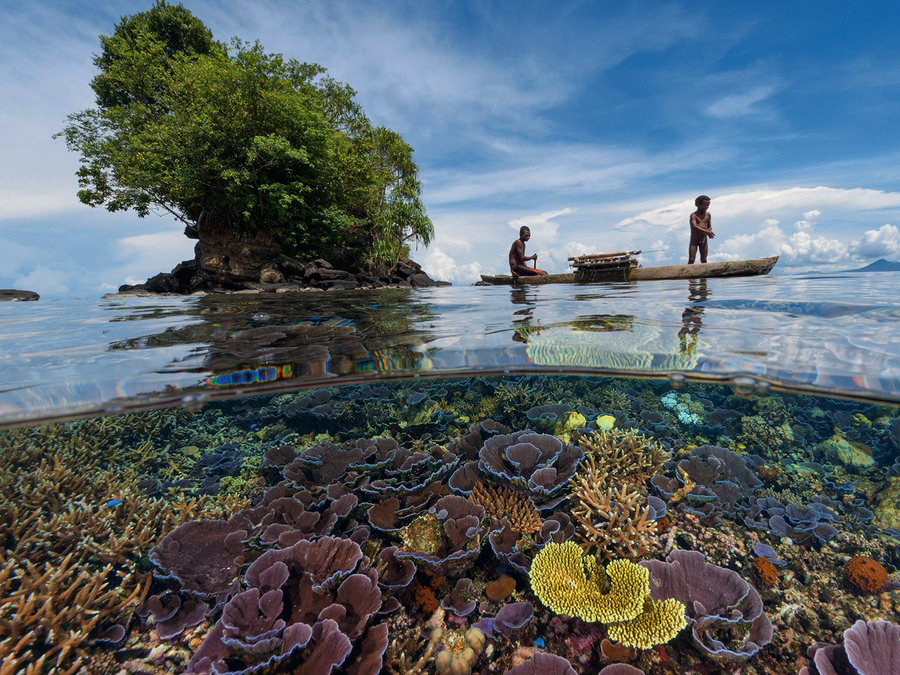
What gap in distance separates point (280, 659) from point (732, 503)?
5494 mm

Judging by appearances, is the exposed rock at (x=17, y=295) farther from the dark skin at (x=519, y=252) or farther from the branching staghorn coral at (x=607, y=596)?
the branching staghorn coral at (x=607, y=596)

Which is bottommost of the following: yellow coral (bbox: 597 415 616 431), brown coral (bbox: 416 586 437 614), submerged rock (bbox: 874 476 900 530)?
submerged rock (bbox: 874 476 900 530)

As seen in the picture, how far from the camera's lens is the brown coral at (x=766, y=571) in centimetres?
374

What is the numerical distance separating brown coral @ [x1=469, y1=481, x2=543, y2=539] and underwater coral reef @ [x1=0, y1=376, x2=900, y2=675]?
23 millimetres

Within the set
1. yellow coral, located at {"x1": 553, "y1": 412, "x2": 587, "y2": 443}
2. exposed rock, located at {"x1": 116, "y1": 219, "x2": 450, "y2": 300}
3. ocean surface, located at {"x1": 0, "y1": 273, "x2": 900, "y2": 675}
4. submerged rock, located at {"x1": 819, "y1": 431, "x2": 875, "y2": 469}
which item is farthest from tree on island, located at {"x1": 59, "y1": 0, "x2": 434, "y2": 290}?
submerged rock, located at {"x1": 819, "y1": 431, "x2": 875, "y2": 469}

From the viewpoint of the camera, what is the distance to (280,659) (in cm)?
239

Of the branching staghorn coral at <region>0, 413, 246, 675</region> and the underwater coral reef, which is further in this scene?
the branching staghorn coral at <region>0, 413, 246, 675</region>

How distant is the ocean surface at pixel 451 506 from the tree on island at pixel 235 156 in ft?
54.0

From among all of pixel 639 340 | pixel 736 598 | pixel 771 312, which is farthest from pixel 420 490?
pixel 771 312

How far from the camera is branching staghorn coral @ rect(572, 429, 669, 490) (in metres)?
4.59

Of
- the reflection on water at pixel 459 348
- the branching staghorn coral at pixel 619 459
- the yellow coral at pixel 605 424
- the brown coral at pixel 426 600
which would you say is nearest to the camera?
the brown coral at pixel 426 600

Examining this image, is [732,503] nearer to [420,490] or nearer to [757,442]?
[757,442]

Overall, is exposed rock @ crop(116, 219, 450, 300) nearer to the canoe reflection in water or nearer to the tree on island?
the tree on island

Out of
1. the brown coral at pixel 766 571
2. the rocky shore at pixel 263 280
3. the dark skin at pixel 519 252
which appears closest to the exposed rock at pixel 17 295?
the rocky shore at pixel 263 280
